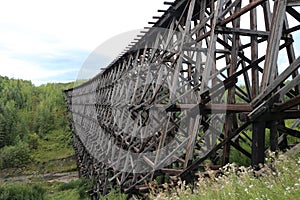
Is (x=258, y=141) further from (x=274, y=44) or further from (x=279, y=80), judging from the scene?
(x=274, y=44)

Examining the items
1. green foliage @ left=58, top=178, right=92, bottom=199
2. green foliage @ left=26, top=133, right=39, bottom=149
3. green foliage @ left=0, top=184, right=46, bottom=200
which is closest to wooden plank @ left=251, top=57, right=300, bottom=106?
green foliage @ left=58, top=178, right=92, bottom=199

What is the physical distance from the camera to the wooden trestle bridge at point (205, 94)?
3133 mm

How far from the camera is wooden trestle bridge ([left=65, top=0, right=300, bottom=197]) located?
3133 mm

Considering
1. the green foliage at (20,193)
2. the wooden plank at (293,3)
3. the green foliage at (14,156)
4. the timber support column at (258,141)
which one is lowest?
the green foliage at (14,156)

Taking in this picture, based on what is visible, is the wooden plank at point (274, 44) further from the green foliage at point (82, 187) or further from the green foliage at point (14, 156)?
the green foliage at point (14, 156)

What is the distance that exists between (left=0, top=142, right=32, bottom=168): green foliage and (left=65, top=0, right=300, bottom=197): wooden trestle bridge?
35.9 metres

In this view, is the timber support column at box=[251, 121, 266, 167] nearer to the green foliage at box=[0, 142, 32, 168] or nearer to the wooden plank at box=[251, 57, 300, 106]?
the wooden plank at box=[251, 57, 300, 106]

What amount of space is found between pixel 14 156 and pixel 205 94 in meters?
45.6

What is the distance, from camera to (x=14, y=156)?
43.1 meters

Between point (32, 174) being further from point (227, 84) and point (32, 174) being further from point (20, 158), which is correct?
point (227, 84)

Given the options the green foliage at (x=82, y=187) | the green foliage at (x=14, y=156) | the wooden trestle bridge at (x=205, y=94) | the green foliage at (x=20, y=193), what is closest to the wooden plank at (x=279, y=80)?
the wooden trestle bridge at (x=205, y=94)

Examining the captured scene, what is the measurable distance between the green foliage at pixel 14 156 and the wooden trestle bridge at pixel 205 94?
1414 inches

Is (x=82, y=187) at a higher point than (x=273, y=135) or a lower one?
lower

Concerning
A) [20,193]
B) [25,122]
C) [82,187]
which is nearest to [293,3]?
[82,187]
